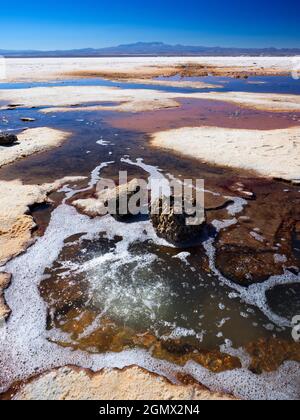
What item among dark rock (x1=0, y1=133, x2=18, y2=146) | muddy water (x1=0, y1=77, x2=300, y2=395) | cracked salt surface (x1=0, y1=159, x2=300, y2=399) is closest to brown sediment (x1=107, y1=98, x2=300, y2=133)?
dark rock (x1=0, y1=133, x2=18, y2=146)

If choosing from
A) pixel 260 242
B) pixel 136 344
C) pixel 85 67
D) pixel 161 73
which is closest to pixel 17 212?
pixel 136 344

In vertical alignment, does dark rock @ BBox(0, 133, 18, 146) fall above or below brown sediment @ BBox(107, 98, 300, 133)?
below

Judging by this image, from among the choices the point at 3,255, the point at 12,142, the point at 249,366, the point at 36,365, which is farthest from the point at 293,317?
the point at 12,142

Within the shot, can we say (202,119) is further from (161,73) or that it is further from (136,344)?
(161,73)

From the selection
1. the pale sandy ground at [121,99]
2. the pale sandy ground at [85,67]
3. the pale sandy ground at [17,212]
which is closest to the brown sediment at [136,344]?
the pale sandy ground at [17,212]

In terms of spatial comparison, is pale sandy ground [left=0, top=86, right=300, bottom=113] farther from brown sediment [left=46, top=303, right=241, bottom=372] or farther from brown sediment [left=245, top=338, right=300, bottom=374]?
brown sediment [left=245, top=338, right=300, bottom=374]

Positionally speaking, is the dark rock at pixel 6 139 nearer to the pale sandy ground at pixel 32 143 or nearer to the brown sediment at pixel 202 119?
the pale sandy ground at pixel 32 143
